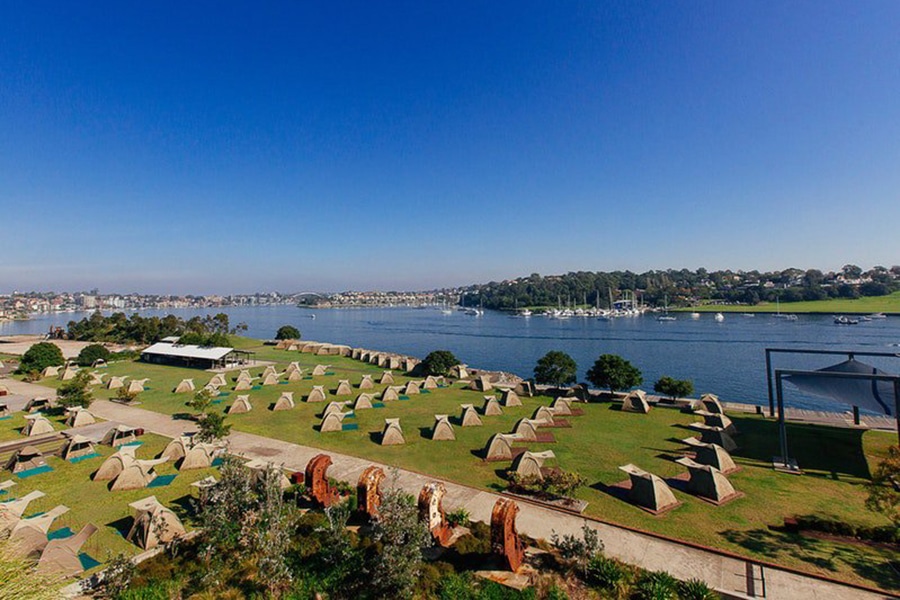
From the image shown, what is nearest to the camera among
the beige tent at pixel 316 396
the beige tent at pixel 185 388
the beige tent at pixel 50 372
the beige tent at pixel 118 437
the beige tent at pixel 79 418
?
the beige tent at pixel 118 437

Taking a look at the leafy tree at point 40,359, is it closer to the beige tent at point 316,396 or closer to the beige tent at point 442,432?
the beige tent at point 316,396

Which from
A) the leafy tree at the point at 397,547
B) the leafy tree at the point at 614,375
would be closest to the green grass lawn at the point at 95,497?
the leafy tree at the point at 397,547

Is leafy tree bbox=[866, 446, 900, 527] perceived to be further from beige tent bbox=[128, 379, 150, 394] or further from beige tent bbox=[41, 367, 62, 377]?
beige tent bbox=[41, 367, 62, 377]

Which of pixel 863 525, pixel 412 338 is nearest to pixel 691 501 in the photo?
pixel 863 525

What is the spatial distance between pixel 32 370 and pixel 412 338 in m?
78.8

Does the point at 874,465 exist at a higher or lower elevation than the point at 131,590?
lower

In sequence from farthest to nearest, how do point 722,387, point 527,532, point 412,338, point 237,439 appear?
1. point 412,338
2. point 722,387
3. point 237,439
4. point 527,532

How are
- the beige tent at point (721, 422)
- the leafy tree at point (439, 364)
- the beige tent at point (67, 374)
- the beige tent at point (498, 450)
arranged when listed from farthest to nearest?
the leafy tree at point (439, 364)
the beige tent at point (67, 374)
the beige tent at point (721, 422)
the beige tent at point (498, 450)

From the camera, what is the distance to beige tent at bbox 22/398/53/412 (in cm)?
3320

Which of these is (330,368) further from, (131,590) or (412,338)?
(412,338)

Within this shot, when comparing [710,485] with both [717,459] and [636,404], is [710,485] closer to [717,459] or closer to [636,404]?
[717,459]

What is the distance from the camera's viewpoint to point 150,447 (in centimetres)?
2470

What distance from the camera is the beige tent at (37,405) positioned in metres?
33.2

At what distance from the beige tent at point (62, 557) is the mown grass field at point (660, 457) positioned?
1188 cm
